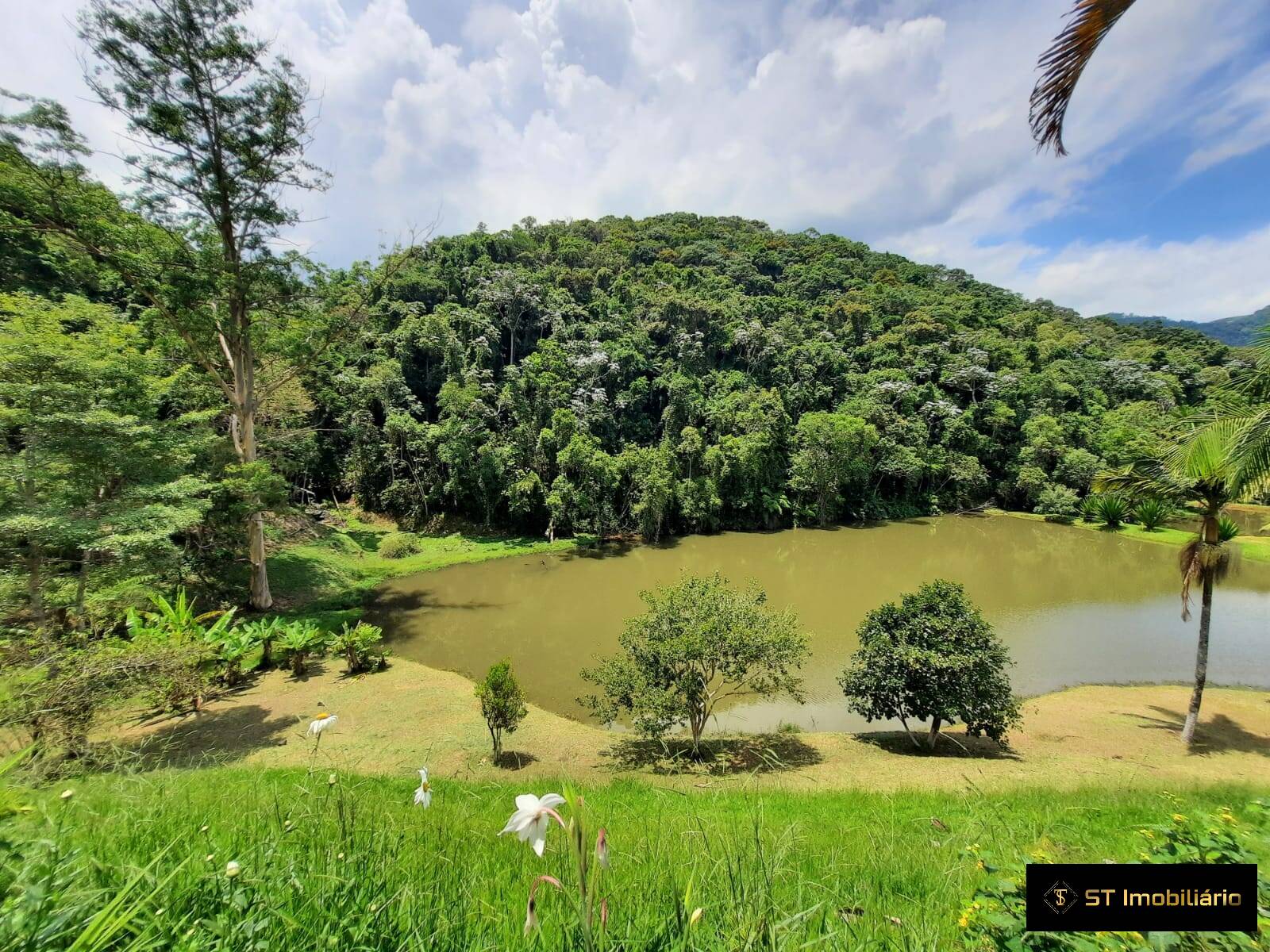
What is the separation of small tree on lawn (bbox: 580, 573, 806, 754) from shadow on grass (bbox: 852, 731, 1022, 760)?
195 centimetres

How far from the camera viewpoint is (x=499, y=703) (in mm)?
7070

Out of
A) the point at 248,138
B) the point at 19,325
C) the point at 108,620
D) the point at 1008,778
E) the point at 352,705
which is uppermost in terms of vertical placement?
the point at 248,138

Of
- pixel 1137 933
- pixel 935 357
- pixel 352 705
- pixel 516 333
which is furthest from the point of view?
pixel 935 357

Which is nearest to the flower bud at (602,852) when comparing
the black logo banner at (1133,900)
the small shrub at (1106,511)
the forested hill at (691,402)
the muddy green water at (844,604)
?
the black logo banner at (1133,900)

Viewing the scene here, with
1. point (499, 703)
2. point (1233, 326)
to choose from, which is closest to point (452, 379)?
point (499, 703)

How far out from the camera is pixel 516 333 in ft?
102

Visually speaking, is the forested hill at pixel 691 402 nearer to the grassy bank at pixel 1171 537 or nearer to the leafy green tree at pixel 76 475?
the grassy bank at pixel 1171 537

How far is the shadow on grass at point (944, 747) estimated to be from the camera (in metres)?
7.49

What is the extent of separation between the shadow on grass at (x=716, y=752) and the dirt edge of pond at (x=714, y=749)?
0.11ft

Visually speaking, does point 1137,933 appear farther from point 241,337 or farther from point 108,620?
point 241,337

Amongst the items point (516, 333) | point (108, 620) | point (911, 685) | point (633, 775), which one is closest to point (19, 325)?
point (108, 620)

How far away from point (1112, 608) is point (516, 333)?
1190 inches

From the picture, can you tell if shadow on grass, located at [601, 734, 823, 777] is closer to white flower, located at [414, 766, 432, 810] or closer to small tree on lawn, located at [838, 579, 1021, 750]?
small tree on lawn, located at [838, 579, 1021, 750]

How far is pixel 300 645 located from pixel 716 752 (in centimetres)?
830
